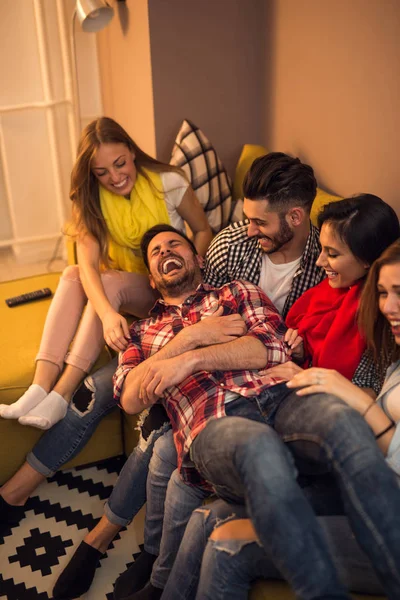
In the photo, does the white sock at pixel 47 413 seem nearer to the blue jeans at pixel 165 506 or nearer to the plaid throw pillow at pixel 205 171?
the blue jeans at pixel 165 506

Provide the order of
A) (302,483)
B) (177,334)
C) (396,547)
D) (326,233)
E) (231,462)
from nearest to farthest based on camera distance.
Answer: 1. (396,547)
2. (231,462)
3. (302,483)
4. (326,233)
5. (177,334)

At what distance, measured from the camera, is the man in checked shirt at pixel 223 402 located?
1.32 m

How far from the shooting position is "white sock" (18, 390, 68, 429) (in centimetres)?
212

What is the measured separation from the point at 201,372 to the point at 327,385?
0.41 metres

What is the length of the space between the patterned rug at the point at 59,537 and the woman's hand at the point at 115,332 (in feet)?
1.95

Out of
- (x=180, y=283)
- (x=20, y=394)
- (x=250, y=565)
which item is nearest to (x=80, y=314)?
(x=20, y=394)

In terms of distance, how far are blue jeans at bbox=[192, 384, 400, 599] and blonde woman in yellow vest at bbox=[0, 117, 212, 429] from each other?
70 centimetres

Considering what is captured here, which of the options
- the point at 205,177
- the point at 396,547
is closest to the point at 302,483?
the point at 396,547

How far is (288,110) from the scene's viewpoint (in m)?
2.78

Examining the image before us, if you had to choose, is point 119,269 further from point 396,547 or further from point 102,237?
point 396,547

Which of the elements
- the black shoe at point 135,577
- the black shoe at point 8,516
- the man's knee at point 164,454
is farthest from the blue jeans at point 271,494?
the black shoe at point 8,516

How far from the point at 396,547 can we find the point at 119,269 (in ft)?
5.54

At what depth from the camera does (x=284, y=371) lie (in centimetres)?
181

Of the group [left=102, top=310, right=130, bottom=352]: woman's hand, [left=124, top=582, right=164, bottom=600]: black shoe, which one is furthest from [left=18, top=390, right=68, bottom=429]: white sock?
[left=124, top=582, right=164, bottom=600]: black shoe
